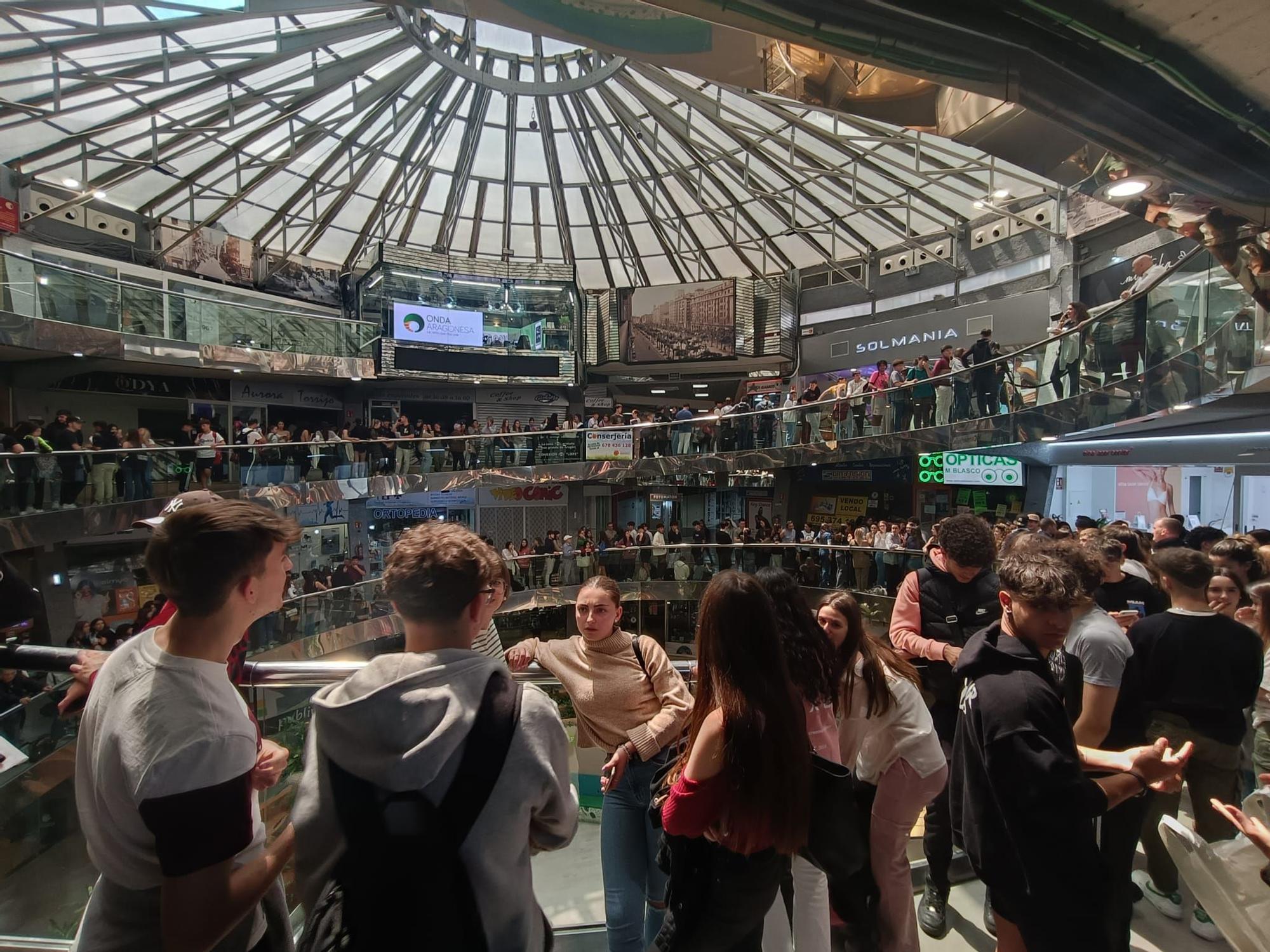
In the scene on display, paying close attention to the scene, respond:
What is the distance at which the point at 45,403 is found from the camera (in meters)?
14.9

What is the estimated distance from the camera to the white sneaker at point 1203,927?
7.73 feet

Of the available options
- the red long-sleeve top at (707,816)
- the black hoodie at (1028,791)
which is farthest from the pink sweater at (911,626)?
the red long-sleeve top at (707,816)

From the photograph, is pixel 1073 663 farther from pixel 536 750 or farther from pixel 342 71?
pixel 342 71

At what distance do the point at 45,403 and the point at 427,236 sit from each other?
37.5ft

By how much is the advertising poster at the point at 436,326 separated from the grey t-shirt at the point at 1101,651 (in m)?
20.3

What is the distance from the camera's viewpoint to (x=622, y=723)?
252 cm

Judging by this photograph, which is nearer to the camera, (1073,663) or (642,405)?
(1073,663)

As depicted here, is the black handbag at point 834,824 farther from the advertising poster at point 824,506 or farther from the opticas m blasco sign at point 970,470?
the advertising poster at point 824,506

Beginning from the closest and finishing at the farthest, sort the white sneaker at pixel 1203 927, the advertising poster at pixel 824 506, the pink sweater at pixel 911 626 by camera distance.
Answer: the white sneaker at pixel 1203 927 < the pink sweater at pixel 911 626 < the advertising poster at pixel 824 506

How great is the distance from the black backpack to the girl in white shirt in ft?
4.70

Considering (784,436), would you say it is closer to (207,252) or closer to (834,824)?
(834,824)

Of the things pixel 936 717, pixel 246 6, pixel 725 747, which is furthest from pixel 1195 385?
pixel 246 6

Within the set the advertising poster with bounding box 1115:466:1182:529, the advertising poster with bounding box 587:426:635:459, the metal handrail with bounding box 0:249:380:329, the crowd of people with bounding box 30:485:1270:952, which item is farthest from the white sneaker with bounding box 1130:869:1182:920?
the metal handrail with bounding box 0:249:380:329

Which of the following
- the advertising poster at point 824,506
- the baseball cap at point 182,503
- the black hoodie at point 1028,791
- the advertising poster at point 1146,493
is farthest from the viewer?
the advertising poster at point 824,506
